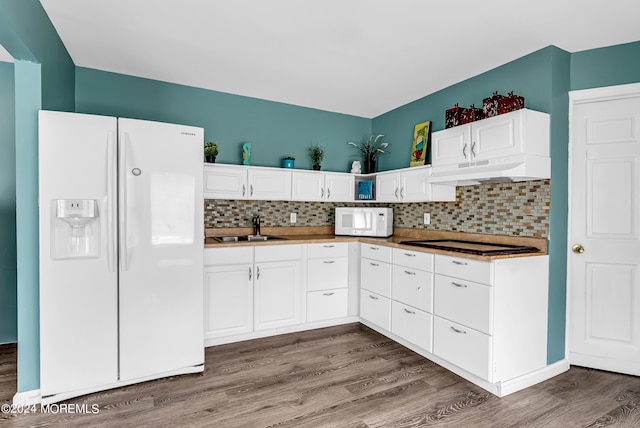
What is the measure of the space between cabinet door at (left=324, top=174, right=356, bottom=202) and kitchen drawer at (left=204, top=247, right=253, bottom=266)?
124 centimetres

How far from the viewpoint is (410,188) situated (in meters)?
3.62

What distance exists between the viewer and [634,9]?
2.16 meters

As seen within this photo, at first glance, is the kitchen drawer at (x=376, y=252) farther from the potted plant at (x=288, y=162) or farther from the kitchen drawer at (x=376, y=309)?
the potted plant at (x=288, y=162)

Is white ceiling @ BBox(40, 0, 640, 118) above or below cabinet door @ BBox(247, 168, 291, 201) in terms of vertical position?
above

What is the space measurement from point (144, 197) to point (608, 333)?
3.65 metres

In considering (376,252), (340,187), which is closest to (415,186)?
(376,252)

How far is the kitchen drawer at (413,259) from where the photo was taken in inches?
112

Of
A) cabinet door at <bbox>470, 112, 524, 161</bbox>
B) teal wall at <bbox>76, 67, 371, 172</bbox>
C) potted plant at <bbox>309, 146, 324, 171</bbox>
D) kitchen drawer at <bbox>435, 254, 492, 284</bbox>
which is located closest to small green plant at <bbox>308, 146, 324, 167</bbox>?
potted plant at <bbox>309, 146, 324, 171</bbox>

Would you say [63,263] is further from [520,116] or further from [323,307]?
[520,116]

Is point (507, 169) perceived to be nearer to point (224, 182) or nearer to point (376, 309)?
point (376, 309)

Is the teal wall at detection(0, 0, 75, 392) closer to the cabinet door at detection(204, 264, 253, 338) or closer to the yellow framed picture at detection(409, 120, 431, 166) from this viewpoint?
the cabinet door at detection(204, 264, 253, 338)

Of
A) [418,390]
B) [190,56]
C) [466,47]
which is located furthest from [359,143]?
[418,390]

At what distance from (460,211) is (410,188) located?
549mm

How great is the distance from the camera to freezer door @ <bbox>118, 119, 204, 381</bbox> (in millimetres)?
2379
